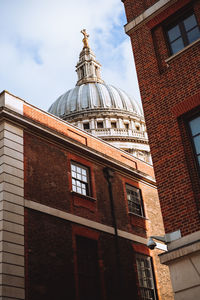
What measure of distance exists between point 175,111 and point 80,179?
7.42 m

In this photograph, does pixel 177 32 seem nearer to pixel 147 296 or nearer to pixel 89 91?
pixel 147 296

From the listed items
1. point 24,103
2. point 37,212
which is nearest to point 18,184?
point 37,212

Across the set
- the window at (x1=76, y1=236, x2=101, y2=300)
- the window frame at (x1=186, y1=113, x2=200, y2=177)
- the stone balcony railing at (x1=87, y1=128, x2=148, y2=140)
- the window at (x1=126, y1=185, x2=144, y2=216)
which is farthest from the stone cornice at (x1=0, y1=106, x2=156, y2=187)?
the stone balcony railing at (x1=87, y1=128, x2=148, y2=140)

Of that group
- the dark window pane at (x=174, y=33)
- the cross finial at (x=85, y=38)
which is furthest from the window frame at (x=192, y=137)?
the cross finial at (x=85, y=38)

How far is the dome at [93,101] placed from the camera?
218 ft

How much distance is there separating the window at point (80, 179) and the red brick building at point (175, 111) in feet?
20.2

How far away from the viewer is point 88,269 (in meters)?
15.8

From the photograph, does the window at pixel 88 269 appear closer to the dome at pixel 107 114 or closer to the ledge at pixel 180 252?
the ledge at pixel 180 252

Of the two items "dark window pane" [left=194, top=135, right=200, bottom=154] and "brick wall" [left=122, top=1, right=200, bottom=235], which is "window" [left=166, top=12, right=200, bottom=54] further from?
"dark window pane" [left=194, top=135, right=200, bottom=154]

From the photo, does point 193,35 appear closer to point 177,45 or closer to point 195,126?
point 177,45

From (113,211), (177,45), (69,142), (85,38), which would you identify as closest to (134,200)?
(113,211)

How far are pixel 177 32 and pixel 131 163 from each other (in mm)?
10201

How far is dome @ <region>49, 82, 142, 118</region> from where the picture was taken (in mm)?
A: 66312

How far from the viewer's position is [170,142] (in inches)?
435
